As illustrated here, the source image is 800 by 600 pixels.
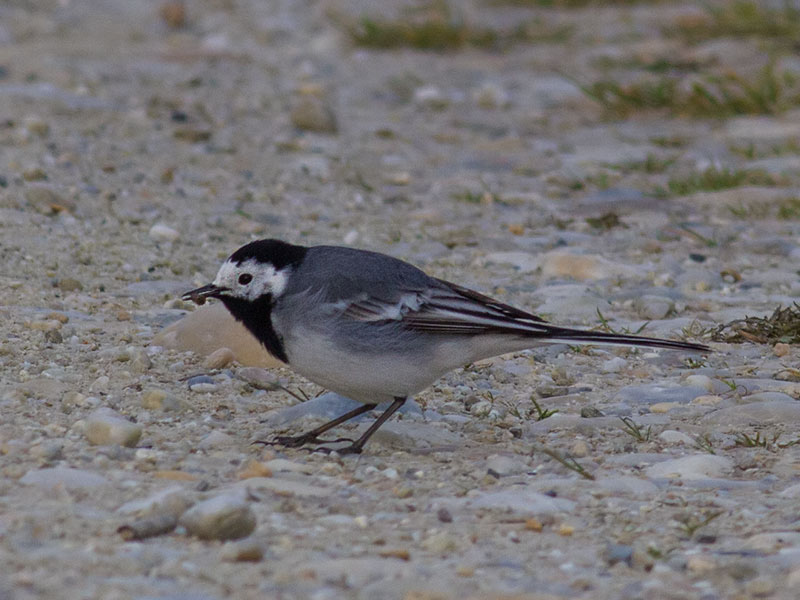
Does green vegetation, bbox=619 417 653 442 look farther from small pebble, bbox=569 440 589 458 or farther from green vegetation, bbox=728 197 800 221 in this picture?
green vegetation, bbox=728 197 800 221

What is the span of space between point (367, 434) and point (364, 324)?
1.29ft

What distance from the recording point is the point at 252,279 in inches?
185

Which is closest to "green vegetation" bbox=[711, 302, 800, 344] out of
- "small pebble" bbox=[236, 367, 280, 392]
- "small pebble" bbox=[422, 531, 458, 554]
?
"small pebble" bbox=[236, 367, 280, 392]

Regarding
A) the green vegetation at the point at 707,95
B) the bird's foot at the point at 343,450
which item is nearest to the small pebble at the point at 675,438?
the bird's foot at the point at 343,450

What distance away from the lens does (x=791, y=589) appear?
10.4 feet

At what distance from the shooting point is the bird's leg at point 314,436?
4422 millimetres

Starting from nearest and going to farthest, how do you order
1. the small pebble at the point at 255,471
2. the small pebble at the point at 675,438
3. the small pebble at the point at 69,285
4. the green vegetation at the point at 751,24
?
the small pebble at the point at 255,471 → the small pebble at the point at 675,438 → the small pebble at the point at 69,285 → the green vegetation at the point at 751,24

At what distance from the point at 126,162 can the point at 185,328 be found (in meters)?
3.15

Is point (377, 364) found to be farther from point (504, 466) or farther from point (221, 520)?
point (221, 520)

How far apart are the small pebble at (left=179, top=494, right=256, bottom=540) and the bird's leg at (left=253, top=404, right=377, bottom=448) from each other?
3.29 ft

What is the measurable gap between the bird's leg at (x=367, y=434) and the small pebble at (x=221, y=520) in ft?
3.53

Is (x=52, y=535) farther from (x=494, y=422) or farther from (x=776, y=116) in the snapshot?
(x=776, y=116)

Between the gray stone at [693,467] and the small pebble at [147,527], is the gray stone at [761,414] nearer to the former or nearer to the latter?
the gray stone at [693,467]

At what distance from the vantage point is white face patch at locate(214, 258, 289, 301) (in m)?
4.66
